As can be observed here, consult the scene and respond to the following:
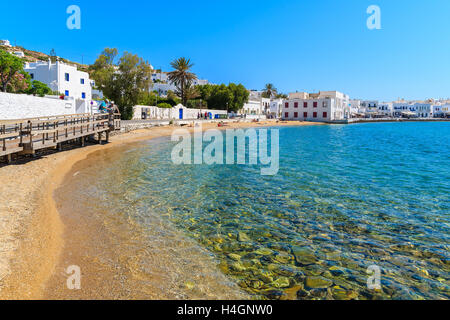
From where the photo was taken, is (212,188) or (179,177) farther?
(179,177)

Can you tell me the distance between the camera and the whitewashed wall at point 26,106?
22.8m

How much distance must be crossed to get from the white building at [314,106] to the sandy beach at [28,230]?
10244 cm

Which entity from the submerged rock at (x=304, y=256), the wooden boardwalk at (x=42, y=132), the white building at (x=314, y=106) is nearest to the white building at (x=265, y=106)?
the white building at (x=314, y=106)

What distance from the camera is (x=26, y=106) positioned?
2508cm

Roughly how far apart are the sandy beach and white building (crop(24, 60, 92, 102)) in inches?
1482

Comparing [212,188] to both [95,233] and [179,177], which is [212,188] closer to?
[179,177]

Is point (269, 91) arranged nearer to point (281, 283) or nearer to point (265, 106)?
point (265, 106)

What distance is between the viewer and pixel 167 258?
648cm

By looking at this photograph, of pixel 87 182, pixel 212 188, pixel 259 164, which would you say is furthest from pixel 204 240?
pixel 259 164

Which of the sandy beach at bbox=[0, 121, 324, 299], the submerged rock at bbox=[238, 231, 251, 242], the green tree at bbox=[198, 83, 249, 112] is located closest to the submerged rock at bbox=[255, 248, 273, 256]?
the submerged rock at bbox=[238, 231, 251, 242]

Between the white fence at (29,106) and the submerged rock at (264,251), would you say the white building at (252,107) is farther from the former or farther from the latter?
the submerged rock at (264,251)

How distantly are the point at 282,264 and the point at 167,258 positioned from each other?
2.58 meters

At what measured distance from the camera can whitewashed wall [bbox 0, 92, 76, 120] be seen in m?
22.8

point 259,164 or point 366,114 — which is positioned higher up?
point 366,114
